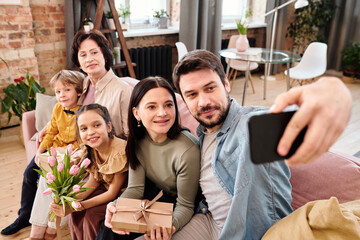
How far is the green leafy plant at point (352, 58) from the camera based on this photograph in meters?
5.08

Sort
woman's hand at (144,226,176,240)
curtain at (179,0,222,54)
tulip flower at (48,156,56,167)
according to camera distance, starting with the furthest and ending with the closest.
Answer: curtain at (179,0,222,54)
tulip flower at (48,156,56,167)
woman's hand at (144,226,176,240)

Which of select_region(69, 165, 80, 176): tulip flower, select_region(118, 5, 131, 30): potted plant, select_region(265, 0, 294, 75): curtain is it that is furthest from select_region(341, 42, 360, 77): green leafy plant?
select_region(69, 165, 80, 176): tulip flower

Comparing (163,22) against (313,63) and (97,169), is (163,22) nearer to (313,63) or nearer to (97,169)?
(313,63)

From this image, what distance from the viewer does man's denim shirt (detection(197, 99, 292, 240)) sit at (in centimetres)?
96

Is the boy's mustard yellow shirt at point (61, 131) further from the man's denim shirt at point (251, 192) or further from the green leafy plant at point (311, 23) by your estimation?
the green leafy plant at point (311, 23)

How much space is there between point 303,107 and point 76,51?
6.06ft

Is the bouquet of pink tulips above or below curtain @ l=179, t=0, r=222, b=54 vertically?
below

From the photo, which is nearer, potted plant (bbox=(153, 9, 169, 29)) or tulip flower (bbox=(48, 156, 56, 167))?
tulip flower (bbox=(48, 156, 56, 167))

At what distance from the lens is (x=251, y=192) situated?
973 millimetres

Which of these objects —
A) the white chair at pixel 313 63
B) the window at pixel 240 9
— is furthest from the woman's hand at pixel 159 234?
the window at pixel 240 9

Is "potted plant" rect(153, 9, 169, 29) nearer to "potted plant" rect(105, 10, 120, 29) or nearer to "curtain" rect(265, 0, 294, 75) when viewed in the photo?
"potted plant" rect(105, 10, 120, 29)

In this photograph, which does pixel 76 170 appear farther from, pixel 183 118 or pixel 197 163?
pixel 183 118

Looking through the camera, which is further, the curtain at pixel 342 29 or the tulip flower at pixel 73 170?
the curtain at pixel 342 29

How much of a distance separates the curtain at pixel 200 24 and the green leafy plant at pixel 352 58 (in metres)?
2.35
